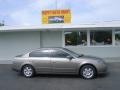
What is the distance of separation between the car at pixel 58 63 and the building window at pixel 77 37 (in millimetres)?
7038

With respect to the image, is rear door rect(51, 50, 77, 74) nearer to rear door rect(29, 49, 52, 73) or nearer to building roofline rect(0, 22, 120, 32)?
rear door rect(29, 49, 52, 73)

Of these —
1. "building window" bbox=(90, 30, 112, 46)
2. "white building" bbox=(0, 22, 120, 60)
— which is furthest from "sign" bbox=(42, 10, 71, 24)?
"building window" bbox=(90, 30, 112, 46)

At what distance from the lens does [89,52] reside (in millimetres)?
21281

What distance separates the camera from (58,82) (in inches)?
513

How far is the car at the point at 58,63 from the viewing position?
1374 cm

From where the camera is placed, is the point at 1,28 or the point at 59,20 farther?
the point at 59,20

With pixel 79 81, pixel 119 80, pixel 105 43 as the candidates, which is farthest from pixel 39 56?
pixel 105 43

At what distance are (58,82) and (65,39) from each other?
349 inches

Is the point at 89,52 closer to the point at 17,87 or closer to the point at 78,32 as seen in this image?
the point at 78,32

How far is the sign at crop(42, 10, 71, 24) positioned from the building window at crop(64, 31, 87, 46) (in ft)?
20.8

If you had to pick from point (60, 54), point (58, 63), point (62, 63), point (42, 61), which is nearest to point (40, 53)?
point (42, 61)

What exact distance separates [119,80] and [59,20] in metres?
16.0

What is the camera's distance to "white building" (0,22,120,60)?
69.1 feet

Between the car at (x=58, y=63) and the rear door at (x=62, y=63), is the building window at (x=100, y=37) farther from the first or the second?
the rear door at (x=62, y=63)
